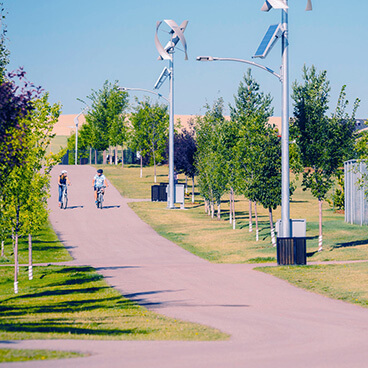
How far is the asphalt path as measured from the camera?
9.24 m

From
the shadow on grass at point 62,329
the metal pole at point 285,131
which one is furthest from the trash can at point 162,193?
the shadow on grass at point 62,329

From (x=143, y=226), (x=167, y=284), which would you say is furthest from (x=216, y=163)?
(x=167, y=284)

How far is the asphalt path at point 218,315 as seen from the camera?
9242mm

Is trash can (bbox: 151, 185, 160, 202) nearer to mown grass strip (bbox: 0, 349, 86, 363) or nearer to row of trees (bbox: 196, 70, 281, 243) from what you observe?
row of trees (bbox: 196, 70, 281, 243)

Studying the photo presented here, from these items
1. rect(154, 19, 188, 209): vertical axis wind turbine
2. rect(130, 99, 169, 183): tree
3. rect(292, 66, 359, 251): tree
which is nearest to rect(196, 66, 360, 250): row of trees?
rect(292, 66, 359, 251): tree

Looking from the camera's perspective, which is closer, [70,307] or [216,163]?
[70,307]

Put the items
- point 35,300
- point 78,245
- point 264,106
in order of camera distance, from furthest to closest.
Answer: point 264,106, point 78,245, point 35,300

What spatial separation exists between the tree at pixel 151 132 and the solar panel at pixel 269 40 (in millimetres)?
42719

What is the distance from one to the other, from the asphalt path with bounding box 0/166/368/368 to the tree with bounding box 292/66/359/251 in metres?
6.14

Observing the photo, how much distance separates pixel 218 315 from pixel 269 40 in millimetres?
10642

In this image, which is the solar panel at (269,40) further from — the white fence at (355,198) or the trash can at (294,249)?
the white fence at (355,198)

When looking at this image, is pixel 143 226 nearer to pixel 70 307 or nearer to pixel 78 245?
pixel 78 245

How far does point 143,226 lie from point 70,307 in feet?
68.3

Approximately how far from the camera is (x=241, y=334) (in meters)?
11.5
